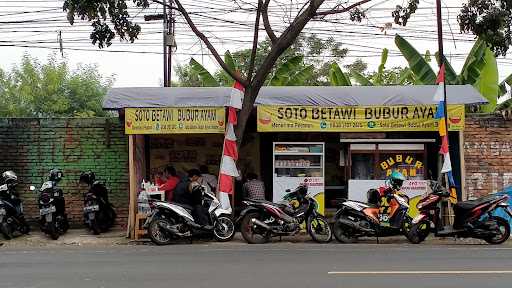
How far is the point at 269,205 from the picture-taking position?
1259cm

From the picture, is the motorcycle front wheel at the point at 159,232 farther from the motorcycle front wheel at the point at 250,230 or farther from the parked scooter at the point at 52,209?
the parked scooter at the point at 52,209

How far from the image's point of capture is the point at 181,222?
12.6 metres

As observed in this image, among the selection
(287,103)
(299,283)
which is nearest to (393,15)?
(287,103)

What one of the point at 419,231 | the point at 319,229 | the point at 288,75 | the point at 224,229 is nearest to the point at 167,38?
the point at 288,75

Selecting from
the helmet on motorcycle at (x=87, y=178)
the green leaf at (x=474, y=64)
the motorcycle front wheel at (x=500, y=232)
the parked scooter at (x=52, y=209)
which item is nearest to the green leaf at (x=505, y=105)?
the green leaf at (x=474, y=64)

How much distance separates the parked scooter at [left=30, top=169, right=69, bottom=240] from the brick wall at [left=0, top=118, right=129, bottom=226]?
1.50 metres

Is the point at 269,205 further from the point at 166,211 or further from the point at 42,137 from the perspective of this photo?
the point at 42,137

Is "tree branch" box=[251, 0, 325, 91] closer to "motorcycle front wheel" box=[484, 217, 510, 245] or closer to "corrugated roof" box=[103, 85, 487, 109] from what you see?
"corrugated roof" box=[103, 85, 487, 109]

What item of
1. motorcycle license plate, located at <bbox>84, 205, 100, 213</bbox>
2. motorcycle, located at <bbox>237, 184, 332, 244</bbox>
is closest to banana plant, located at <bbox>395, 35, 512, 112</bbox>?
motorcycle, located at <bbox>237, 184, 332, 244</bbox>

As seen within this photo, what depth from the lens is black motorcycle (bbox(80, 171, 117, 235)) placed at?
14.1 meters

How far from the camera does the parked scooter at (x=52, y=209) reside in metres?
13.3

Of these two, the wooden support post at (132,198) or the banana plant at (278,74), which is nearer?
the wooden support post at (132,198)

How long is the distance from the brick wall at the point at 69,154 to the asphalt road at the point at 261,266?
3.31m

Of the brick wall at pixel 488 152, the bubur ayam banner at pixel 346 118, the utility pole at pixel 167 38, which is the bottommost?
the brick wall at pixel 488 152
